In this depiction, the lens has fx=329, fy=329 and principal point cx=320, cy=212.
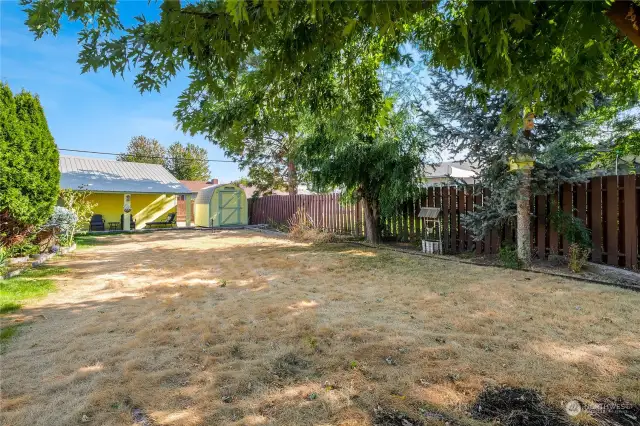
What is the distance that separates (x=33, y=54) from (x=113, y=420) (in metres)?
7.36

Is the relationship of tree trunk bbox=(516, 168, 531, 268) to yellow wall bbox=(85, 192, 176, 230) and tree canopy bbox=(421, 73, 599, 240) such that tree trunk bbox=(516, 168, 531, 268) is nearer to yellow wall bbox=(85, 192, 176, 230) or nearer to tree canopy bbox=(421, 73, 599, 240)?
tree canopy bbox=(421, 73, 599, 240)

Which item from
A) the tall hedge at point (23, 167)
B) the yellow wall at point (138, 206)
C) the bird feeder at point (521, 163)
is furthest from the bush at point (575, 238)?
the yellow wall at point (138, 206)

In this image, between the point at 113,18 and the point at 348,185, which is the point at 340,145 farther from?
the point at 113,18

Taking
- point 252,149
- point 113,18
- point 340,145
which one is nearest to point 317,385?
point 113,18

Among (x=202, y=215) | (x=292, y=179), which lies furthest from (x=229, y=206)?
(x=292, y=179)

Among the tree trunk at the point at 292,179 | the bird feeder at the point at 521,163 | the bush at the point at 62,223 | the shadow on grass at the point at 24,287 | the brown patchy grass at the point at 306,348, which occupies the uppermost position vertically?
the tree trunk at the point at 292,179

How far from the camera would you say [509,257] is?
651 centimetres

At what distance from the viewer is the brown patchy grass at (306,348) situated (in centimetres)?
210

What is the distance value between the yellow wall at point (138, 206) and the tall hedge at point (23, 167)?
11213 millimetres

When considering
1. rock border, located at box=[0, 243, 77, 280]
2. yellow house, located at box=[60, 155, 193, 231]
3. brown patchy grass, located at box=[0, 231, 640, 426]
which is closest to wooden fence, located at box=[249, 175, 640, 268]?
brown patchy grass, located at box=[0, 231, 640, 426]

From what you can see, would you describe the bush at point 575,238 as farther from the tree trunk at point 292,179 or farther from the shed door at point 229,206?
the shed door at point 229,206

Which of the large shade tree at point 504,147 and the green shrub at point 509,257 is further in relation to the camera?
the green shrub at point 509,257

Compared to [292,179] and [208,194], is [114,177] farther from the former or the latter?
[292,179]

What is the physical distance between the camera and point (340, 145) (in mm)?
8227
